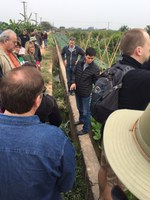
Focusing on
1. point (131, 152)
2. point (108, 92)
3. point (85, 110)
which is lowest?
point (85, 110)

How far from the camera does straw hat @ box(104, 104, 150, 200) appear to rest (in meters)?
1.06

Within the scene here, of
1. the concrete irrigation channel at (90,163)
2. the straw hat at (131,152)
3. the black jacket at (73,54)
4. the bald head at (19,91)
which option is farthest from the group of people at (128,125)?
the black jacket at (73,54)

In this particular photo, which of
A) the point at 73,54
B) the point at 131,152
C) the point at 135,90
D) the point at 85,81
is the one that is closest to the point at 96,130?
the point at 85,81

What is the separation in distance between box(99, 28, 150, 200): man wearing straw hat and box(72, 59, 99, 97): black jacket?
1818mm

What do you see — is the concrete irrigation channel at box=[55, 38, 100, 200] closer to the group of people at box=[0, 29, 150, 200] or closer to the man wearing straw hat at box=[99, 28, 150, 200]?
the man wearing straw hat at box=[99, 28, 150, 200]

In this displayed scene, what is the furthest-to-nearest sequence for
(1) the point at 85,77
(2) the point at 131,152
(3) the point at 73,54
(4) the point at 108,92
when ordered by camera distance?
1. (3) the point at 73,54
2. (1) the point at 85,77
3. (4) the point at 108,92
4. (2) the point at 131,152

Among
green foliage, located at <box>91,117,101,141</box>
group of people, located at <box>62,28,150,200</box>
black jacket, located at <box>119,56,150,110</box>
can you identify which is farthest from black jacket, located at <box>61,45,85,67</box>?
black jacket, located at <box>119,56,150,110</box>

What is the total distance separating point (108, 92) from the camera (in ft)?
7.57

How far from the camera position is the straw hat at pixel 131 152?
3.48ft

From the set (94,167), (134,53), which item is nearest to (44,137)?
(134,53)

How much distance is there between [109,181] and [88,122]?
2.02m

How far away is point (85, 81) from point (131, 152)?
3.22 metres

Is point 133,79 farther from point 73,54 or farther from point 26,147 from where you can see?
point 73,54

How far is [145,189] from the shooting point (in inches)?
40.5
